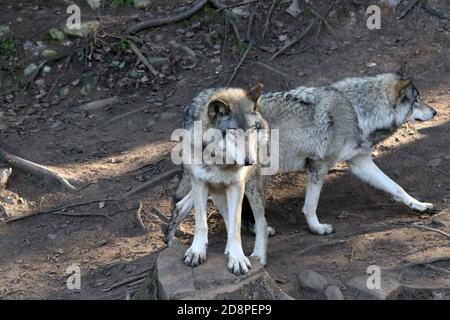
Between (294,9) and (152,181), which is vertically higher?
(294,9)

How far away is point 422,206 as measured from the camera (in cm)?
758

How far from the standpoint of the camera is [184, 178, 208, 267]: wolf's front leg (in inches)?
225

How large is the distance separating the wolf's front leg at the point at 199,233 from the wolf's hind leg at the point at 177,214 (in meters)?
0.76

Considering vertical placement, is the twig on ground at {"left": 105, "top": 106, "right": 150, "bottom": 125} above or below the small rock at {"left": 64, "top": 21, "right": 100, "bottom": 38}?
below

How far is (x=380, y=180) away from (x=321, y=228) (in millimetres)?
1035

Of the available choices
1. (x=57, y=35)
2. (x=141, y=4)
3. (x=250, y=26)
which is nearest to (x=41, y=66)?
(x=57, y=35)

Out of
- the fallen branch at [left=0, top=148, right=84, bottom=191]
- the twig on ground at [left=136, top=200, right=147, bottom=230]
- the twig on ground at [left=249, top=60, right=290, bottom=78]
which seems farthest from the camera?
the twig on ground at [left=249, top=60, right=290, bottom=78]

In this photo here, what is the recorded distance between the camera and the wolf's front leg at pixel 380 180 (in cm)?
762

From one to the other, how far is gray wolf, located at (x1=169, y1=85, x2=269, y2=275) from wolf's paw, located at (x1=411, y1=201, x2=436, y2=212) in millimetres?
2397

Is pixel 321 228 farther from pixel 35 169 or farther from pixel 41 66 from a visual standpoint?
pixel 41 66

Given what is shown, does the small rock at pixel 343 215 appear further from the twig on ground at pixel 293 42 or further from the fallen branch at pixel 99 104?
the fallen branch at pixel 99 104

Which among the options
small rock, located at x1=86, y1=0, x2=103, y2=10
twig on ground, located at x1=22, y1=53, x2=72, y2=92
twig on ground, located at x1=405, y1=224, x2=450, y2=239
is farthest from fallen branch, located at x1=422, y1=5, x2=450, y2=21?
twig on ground, located at x1=22, y1=53, x2=72, y2=92

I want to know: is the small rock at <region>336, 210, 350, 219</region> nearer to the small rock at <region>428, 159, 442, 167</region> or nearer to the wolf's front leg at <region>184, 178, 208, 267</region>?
the small rock at <region>428, 159, 442, 167</region>
